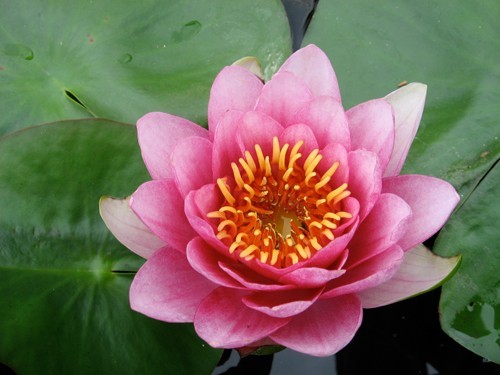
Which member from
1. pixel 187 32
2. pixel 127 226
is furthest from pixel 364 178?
pixel 187 32

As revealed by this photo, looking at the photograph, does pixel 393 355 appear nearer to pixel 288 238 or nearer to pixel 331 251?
pixel 288 238

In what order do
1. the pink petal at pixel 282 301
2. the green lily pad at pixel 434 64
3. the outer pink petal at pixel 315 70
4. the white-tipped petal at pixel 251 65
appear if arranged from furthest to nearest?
the green lily pad at pixel 434 64, the white-tipped petal at pixel 251 65, the outer pink petal at pixel 315 70, the pink petal at pixel 282 301

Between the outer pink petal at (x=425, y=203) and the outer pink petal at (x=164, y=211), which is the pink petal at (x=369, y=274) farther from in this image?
the outer pink petal at (x=164, y=211)

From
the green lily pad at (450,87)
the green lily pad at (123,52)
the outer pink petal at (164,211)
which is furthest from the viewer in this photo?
the green lily pad at (123,52)

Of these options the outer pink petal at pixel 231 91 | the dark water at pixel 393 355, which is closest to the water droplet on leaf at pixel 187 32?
the outer pink petal at pixel 231 91

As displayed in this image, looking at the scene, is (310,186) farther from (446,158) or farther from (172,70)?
(172,70)

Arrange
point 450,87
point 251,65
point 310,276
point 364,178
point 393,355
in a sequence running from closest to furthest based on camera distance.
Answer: point 310,276 → point 364,178 → point 251,65 → point 450,87 → point 393,355
